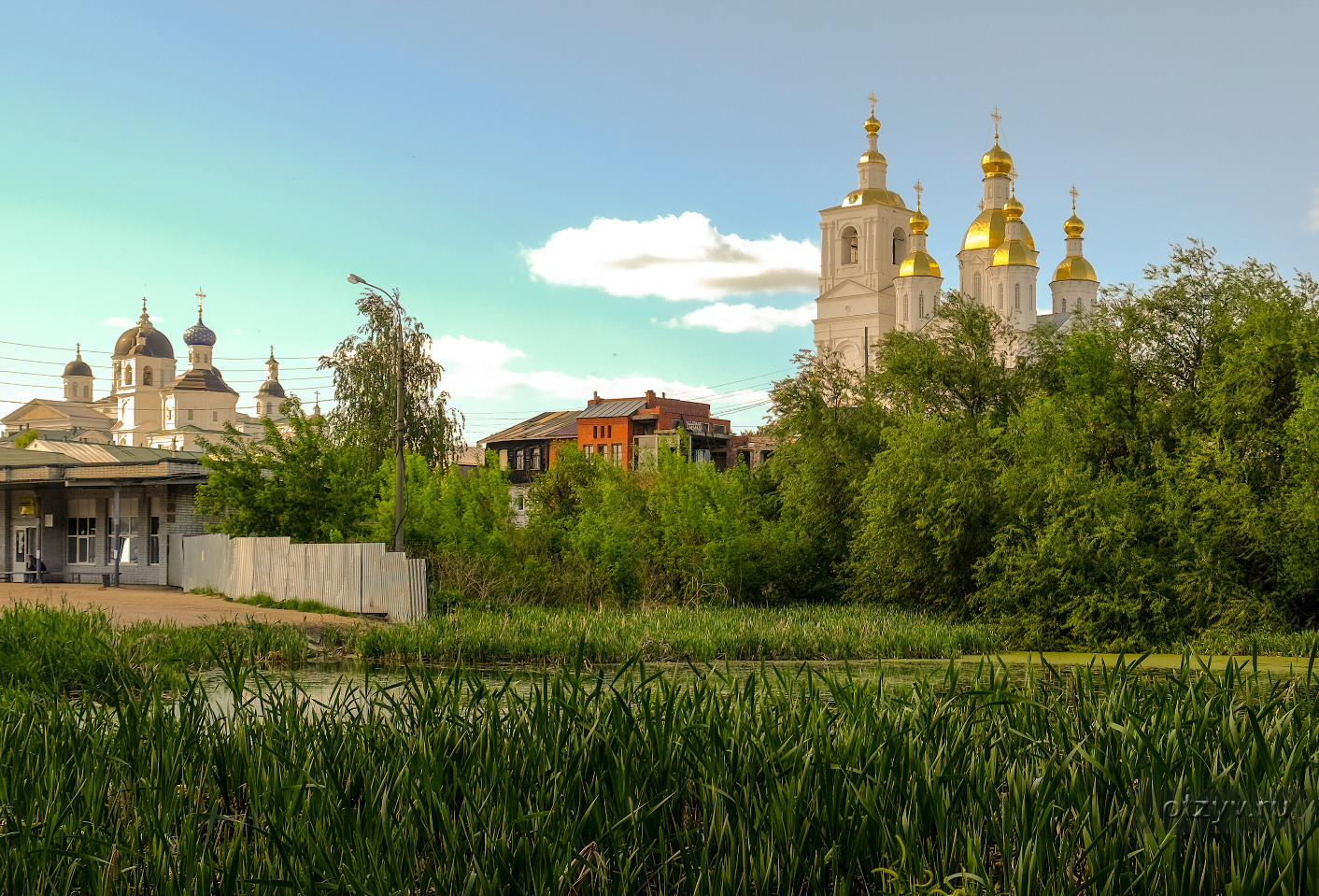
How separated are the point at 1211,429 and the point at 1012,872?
907 inches

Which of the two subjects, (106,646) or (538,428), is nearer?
(106,646)

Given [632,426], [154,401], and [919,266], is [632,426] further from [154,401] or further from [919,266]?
[154,401]

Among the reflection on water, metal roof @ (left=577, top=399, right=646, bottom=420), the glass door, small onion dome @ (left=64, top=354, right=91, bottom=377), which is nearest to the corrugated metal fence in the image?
the reflection on water

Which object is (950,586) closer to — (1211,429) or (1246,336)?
(1211,429)

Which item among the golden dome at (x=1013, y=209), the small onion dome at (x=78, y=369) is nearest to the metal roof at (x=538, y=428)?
the golden dome at (x=1013, y=209)

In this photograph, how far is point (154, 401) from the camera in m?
123

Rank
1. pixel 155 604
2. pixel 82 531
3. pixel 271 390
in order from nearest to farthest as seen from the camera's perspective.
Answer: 1. pixel 155 604
2. pixel 82 531
3. pixel 271 390

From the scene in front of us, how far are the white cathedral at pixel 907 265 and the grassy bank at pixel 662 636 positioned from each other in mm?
42295

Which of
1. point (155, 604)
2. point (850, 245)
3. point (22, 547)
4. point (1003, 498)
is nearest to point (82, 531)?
point (22, 547)

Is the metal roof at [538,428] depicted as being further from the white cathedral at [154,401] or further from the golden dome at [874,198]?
the white cathedral at [154,401]

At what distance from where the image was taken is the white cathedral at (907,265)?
66.7 m

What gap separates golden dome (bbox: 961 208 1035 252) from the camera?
69250 millimetres

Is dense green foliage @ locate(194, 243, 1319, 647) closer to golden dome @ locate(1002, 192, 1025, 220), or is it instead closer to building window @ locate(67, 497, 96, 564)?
building window @ locate(67, 497, 96, 564)

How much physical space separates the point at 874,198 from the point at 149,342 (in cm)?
8612
